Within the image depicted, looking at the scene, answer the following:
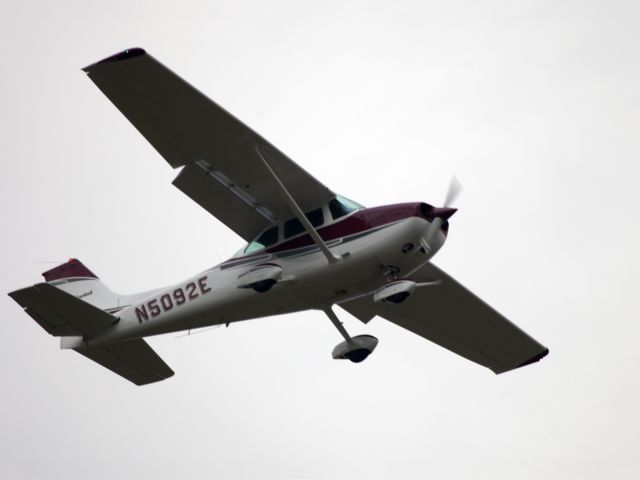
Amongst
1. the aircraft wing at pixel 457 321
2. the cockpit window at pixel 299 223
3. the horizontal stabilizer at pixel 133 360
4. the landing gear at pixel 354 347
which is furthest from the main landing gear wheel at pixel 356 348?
the horizontal stabilizer at pixel 133 360

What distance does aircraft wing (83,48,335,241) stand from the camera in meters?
15.8

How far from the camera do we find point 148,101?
1616 centimetres

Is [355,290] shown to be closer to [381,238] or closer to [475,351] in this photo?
[381,238]

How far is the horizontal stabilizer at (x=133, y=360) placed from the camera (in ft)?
62.4

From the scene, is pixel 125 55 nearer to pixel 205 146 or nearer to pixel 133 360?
pixel 205 146

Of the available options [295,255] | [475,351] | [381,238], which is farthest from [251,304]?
[475,351]

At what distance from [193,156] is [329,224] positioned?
2.48 meters

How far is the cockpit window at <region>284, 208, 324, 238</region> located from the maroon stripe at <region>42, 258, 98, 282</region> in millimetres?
5164

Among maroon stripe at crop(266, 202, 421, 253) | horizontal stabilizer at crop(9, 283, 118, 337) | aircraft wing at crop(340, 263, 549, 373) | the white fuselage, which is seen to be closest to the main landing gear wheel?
the white fuselage

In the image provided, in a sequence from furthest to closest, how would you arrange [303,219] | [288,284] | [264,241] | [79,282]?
[79,282] → [264,241] → [288,284] → [303,219]

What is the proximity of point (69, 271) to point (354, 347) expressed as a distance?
6425 mm

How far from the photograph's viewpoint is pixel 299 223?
17.6 m

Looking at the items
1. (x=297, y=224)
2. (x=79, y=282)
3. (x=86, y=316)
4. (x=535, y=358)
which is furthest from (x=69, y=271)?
(x=535, y=358)

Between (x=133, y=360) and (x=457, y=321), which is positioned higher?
(x=133, y=360)
